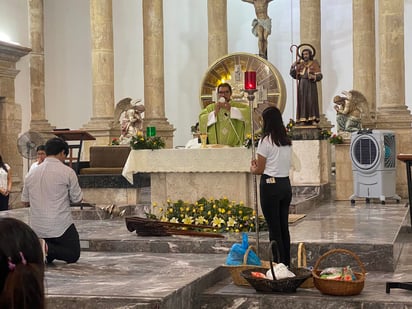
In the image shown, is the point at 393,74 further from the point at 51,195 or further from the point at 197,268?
the point at 51,195

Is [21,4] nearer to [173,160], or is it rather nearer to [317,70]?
[317,70]

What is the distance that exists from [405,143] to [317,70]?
142 inches

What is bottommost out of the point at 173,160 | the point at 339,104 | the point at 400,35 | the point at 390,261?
the point at 390,261

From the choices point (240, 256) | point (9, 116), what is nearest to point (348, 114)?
point (9, 116)

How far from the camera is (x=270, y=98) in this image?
18.8m

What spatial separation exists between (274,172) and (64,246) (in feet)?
8.22

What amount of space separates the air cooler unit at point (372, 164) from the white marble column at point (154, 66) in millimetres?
7679

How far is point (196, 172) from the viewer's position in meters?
10.7

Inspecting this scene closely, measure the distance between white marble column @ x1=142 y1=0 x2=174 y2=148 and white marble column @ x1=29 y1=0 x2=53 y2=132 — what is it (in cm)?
385

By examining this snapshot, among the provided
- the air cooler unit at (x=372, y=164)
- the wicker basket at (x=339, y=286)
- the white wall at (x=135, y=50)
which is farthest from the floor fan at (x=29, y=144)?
the white wall at (x=135, y=50)

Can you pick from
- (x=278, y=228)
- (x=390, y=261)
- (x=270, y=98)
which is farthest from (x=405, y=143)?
(x=278, y=228)

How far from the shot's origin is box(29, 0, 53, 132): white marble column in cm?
2312

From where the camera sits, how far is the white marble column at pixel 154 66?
21281 mm

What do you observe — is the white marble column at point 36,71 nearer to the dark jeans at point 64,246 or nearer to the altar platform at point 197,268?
the altar platform at point 197,268
